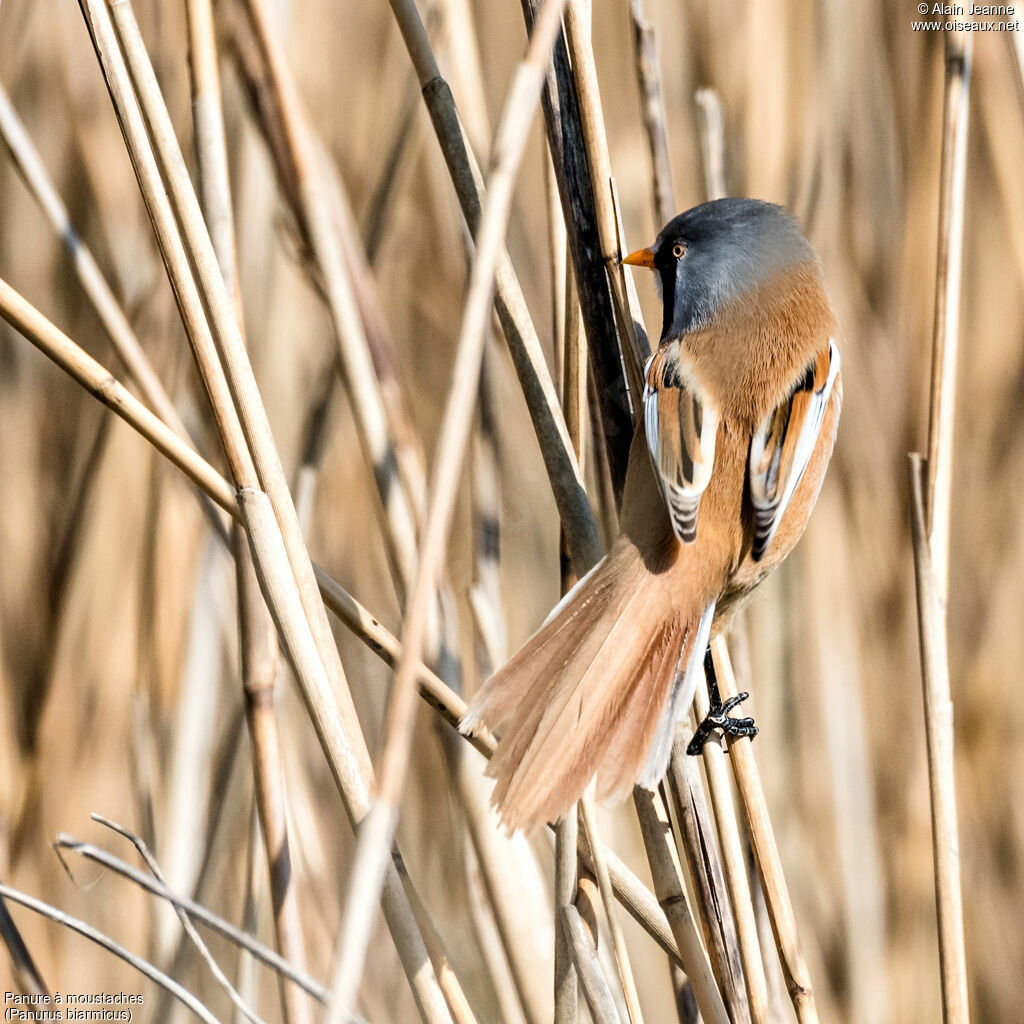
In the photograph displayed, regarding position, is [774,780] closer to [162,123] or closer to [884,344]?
[884,344]

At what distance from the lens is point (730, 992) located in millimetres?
1067

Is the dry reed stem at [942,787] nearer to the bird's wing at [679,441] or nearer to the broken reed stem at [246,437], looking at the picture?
the bird's wing at [679,441]

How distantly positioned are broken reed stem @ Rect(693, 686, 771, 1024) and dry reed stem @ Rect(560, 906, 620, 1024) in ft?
0.59

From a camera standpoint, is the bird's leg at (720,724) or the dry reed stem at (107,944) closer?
the dry reed stem at (107,944)

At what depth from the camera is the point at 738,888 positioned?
111cm

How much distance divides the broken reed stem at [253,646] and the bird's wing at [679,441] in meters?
0.52

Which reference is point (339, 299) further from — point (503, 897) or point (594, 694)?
point (503, 897)

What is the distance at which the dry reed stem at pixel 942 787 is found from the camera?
122 centimetres

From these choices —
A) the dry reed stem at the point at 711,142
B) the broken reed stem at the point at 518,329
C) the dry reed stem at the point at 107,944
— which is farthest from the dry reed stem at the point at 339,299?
the dry reed stem at the point at 711,142

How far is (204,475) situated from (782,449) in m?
0.75

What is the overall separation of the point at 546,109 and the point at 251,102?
47 centimetres
